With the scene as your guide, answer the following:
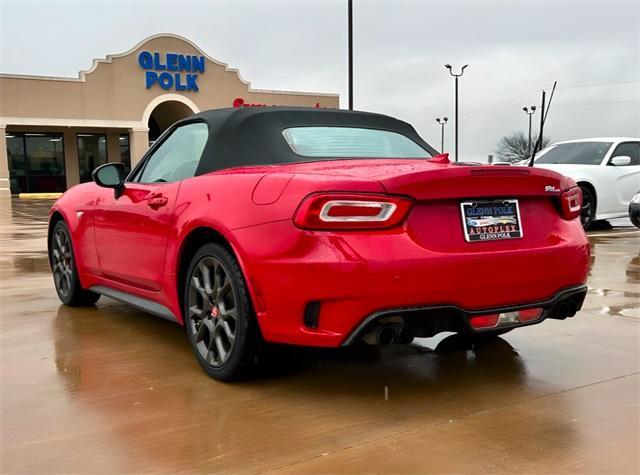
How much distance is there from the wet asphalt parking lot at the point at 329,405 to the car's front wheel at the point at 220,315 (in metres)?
0.13

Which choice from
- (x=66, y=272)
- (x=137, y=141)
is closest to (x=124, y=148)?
(x=137, y=141)

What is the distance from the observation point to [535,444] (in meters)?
2.61

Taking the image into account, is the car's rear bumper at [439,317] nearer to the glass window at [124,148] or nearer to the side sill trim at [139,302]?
the side sill trim at [139,302]

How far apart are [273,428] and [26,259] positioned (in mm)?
6468

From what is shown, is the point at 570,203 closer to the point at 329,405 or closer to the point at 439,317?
the point at 439,317

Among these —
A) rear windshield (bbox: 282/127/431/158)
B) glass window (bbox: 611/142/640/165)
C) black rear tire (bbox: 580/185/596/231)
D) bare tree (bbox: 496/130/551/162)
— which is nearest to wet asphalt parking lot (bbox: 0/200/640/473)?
rear windshield (bbox: 282/127/431/158)

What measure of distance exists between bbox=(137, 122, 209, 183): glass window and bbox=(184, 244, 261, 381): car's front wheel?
28.1 inches

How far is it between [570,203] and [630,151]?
29.5ft

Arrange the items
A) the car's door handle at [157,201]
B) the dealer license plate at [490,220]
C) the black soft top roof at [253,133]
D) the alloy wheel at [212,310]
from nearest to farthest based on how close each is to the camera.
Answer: the dealer license plate at [490,220] → the alloy wheel at [212,310] → the black soft top roof at [253,133] → the car's door handle at [157,201]

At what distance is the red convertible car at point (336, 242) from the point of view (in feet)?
9.29

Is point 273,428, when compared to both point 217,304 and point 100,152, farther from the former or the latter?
point 100,152

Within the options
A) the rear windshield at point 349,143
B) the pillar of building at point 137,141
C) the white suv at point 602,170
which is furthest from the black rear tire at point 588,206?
the pillar of building at point 137,141

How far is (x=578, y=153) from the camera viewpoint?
37.2 ft

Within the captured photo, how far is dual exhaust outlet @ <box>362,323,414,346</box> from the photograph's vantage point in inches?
112
